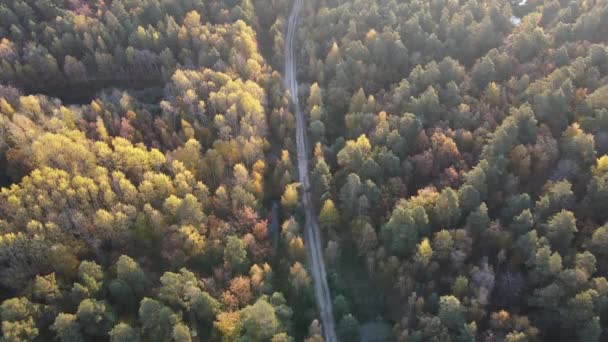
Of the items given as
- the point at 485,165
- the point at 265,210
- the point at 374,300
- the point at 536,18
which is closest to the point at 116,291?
the point at 265,210

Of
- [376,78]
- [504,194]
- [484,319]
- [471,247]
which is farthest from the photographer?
[376,78]

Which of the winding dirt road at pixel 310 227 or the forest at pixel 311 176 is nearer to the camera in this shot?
the forest at pixel 311 176

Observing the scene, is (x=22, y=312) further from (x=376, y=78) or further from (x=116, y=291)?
(x=376, y=78)

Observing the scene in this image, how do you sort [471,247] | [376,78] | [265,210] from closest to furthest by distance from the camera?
[471,247] < [265,210] < [376,78]

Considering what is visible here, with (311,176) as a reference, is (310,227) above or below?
below
